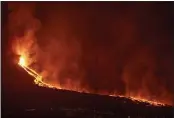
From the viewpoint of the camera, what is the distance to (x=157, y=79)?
6.84 ft

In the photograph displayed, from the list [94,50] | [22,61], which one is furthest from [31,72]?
[94,50]

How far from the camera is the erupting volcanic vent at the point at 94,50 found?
2.04 meters

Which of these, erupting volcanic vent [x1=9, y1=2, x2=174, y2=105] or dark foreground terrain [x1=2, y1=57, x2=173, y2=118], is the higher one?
erupting volcanic vent [x1=9, y1=2, x2=174, y2=105]

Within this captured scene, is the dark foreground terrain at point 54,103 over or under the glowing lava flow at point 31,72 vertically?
under

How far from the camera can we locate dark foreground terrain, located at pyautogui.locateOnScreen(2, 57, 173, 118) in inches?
79.4

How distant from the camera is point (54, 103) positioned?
204cm

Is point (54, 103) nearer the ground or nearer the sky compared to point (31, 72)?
nearer the ground

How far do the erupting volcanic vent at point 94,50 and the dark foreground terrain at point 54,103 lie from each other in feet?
0.15

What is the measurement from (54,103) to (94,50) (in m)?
0.43

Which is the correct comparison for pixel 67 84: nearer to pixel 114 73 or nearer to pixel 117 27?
pixel 114 73

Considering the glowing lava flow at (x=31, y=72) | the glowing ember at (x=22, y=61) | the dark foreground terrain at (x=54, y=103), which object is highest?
the glowing ember at (x=22, y=61)

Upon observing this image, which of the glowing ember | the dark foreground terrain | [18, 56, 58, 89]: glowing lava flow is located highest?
the glowing ember

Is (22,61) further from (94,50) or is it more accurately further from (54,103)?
(94,50)

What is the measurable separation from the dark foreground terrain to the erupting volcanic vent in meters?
0.04
